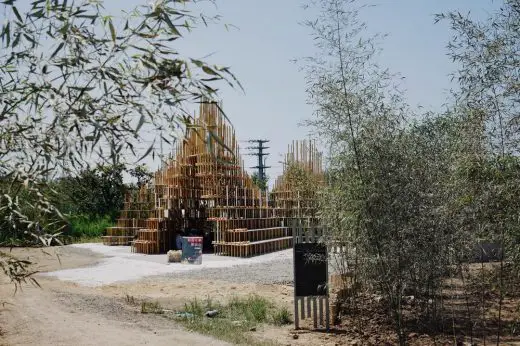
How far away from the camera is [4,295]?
8.69 metres

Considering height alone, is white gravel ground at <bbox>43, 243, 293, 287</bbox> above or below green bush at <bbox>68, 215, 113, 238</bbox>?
below

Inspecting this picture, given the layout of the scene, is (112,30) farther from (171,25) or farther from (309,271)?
(309,271)

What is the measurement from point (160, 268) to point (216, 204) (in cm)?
339

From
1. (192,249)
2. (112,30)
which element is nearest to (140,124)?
(112,30)

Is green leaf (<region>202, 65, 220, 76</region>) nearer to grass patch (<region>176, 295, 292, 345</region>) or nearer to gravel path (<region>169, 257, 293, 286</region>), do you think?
grass patch (<region>176, 295, 292, 345</region>)

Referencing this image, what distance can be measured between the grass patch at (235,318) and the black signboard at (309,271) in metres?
0.57

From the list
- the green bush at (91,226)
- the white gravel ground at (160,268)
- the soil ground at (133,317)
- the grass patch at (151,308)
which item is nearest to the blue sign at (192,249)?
the white gravel ground at (160,268)

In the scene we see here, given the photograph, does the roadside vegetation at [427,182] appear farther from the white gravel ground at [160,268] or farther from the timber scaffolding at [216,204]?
the timber scaffolding at [216,204]

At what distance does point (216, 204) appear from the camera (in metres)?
16.2

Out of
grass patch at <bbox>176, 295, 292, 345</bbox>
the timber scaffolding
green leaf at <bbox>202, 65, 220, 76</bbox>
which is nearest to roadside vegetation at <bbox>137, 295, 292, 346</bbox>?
grass patch at <bbox>176, 295, 292, 345</bbox>

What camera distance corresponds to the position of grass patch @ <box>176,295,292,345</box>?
6320 millimetres

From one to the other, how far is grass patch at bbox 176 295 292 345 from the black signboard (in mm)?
575

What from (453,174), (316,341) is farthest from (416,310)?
(453,174)

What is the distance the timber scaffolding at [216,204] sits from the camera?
16.1 metres
